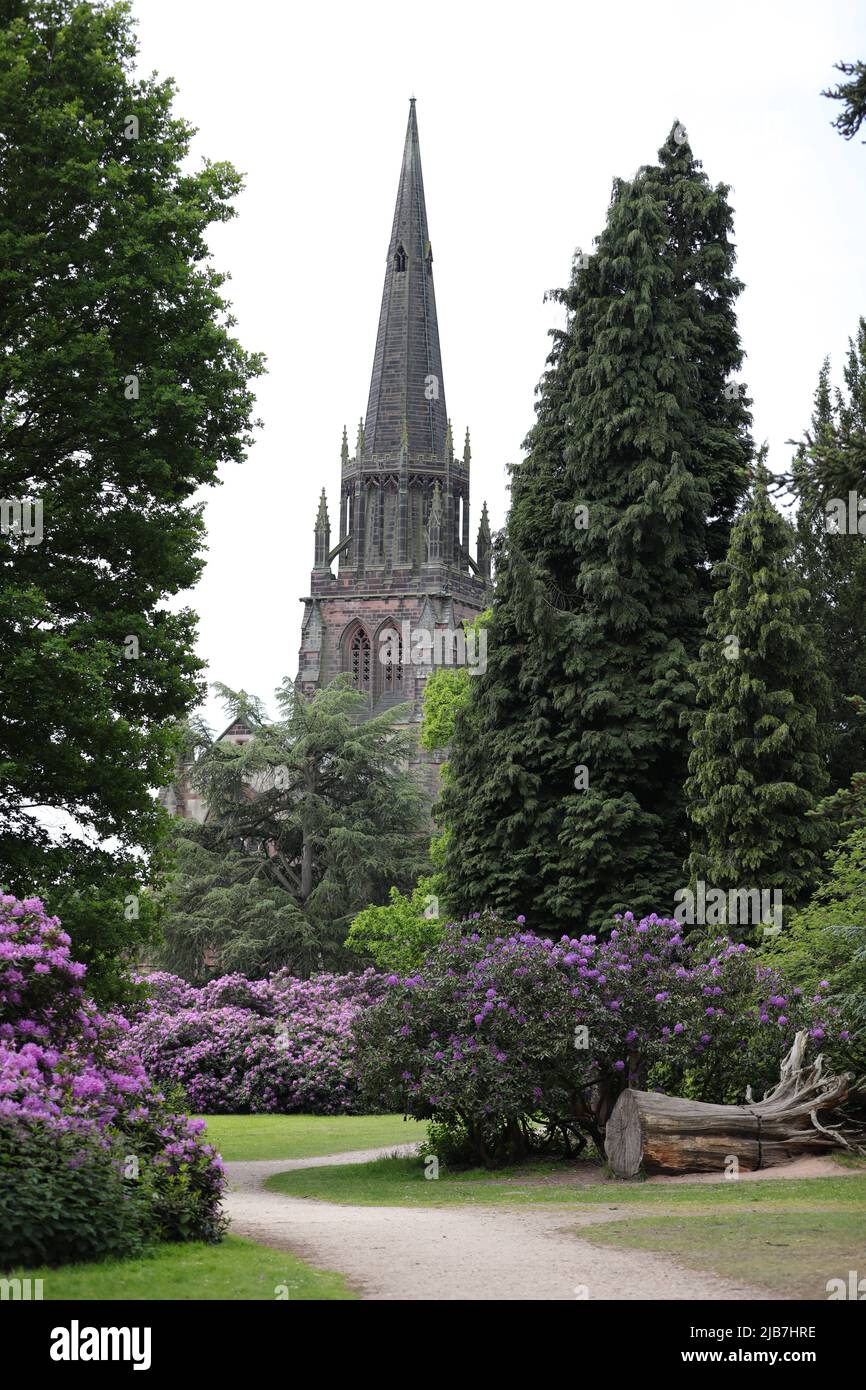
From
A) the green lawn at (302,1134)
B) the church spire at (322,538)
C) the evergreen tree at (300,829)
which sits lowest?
the green lawn at (302,1134)

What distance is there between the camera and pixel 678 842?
30797 mm

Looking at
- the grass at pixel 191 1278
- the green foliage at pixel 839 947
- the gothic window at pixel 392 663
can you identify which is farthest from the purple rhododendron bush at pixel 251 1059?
the gothic window at pixel 392 663

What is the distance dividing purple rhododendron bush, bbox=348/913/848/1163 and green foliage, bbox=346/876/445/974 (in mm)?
17494

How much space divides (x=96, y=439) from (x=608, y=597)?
1421 cm

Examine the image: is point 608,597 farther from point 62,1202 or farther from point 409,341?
point 409,341

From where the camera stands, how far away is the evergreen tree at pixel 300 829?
48906 millimetres

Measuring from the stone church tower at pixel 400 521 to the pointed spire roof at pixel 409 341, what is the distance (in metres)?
0.06

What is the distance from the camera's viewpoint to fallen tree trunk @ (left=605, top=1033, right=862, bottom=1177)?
17281 millimetres

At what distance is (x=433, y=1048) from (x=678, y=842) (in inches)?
490

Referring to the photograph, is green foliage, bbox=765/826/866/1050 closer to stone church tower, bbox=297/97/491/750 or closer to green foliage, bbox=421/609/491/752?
green foliage, bbox=421/609/491/752

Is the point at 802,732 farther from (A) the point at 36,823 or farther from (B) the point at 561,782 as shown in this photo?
(A) the point at 36,823

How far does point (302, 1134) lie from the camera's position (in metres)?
26.4

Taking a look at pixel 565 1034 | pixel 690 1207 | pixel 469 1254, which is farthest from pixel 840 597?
pixel 469 1254

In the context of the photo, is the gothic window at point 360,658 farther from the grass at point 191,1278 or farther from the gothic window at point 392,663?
the grass at point 191,1278
